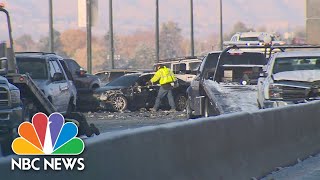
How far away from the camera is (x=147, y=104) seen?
29781 mm

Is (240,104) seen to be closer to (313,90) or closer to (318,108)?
(313,90)

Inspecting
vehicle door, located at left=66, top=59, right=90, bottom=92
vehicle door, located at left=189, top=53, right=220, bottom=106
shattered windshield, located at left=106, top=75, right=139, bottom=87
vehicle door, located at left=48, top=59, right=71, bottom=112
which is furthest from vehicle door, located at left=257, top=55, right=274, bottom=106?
vehicle door, located at left=66, top=59, right=90, bottom=92

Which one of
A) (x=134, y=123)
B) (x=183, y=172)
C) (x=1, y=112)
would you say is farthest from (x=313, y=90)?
(x=183, y=172)

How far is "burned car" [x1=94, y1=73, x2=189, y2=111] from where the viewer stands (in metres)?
29.4

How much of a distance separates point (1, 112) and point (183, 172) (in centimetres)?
452

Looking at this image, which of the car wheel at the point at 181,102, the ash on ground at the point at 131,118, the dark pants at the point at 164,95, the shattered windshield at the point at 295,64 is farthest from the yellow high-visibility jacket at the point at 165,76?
the shattered windshield at the point at 295,64

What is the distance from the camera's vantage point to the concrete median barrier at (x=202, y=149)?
21.6 feet

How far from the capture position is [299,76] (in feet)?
63.0

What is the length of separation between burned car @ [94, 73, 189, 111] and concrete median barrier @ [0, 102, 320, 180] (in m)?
15.3

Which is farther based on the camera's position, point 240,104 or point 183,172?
point 240,104

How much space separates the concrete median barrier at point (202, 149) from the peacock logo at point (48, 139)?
0.13m

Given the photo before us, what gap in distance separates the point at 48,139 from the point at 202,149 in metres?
2.88

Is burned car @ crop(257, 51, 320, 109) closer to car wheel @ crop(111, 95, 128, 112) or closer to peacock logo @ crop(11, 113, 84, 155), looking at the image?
car wheel @ crop(111, 95, 128, 112)

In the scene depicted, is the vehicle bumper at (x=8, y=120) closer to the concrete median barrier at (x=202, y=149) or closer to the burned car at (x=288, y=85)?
the concrete median barrier at (x=202, y=149)
